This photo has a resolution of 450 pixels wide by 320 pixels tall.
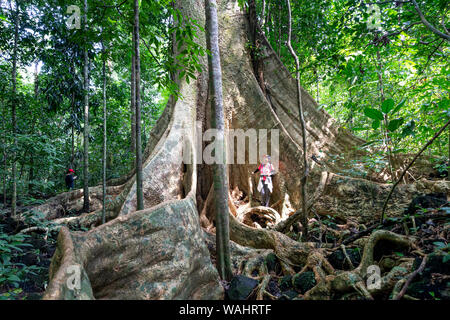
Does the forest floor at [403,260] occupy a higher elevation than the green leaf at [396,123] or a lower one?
lower

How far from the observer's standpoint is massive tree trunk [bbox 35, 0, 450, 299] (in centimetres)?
183

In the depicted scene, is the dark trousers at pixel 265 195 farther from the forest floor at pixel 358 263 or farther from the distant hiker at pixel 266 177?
the forest floor at pixel 358 263

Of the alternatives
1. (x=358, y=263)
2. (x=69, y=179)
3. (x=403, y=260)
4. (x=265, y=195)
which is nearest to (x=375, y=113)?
(x=403, y=260)

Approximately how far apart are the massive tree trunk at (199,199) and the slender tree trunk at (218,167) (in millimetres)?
197

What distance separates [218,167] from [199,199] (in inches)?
78.5

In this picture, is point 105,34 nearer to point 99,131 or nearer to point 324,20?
point 324,20

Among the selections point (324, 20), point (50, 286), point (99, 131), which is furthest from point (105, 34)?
point (99, 131)

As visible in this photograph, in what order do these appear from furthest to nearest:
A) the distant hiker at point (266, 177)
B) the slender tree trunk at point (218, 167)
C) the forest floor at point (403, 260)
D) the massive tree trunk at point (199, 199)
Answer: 1. the distant hiker at point (266, 177)
2. the slender tree trunk at point (218, 167)
3. the massive tree trunk at point (199, 199)
4. the forest floor at point (403, 260)

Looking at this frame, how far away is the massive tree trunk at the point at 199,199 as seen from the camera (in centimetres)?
183

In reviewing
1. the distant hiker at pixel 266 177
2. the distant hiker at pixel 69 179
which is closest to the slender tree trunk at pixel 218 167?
the distant hiker at pixel 266 177

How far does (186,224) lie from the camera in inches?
90.4

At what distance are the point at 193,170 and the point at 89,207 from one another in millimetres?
3114

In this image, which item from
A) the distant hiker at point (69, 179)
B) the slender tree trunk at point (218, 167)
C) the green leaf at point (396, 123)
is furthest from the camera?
the distant hiker at point (69, 179)

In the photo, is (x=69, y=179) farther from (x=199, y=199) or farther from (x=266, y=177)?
(x=266, y=177)
